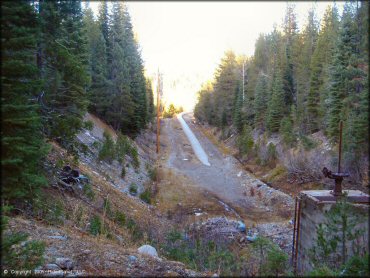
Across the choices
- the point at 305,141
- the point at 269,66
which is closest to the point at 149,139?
the point at 269,66

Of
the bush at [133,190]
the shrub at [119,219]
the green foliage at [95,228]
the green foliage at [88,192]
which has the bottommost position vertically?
the bush at [133,190]

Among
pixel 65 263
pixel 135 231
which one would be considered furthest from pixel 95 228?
pixel 65 263

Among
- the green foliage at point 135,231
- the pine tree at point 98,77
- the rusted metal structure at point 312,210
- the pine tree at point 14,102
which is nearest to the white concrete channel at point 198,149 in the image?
the pine tree at point 98,77

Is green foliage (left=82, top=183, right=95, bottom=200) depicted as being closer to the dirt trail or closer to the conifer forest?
the conifer forest

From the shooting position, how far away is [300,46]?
121 feet

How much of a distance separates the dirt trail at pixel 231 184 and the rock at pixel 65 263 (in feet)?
34.4

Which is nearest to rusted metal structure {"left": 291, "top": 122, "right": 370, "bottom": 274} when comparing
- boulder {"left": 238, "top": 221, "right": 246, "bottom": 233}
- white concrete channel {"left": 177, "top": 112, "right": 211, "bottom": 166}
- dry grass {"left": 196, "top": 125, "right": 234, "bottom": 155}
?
boulder {"left": 238, "top": 221, "right": 246, "bottom": 233}

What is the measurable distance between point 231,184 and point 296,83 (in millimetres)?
16853

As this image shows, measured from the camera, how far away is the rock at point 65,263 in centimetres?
538

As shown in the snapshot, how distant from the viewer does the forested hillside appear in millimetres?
19469

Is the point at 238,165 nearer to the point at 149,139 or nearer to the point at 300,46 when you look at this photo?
the point at 149,139

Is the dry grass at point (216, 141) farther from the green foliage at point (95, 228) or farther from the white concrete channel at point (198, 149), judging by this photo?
the green foliage at point (95, 228)

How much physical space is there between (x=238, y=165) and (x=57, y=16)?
20.5 m

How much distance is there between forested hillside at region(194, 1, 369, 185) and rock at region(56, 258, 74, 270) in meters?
8.56
